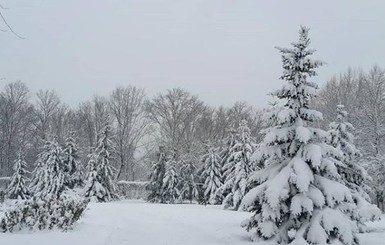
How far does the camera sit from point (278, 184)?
31.1ft

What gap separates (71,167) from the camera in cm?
3347

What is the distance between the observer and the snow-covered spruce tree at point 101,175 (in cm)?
3186

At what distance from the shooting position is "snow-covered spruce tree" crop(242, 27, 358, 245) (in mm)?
9250

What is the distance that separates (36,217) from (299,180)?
678 centimetres

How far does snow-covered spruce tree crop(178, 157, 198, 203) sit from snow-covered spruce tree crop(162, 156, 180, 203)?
0.62 metres

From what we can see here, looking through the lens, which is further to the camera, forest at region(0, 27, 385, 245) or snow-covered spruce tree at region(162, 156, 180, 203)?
snow-covered spruce tree at region(162, 156, 180, 203)

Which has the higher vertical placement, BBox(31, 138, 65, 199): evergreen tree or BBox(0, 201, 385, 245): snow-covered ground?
BBox(31, 138, 65, 199): evergreen tree

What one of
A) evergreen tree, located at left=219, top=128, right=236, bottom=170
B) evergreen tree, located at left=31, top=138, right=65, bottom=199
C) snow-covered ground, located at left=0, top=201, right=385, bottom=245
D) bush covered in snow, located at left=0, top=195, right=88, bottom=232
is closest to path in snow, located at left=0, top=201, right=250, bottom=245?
snow-covered ground, located at left=0, top=201, right=385, bottom=245

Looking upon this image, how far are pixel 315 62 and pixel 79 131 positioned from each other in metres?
50.9

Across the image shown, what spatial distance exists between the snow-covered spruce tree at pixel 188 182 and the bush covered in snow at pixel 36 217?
24990 millimetres

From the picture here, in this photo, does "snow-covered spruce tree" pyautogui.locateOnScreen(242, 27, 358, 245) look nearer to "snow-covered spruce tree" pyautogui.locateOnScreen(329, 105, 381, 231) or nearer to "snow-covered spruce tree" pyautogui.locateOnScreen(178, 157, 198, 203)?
"snow-covered spruce tree" pyautogui.locateOnScreen(329, 105, 381, 231)

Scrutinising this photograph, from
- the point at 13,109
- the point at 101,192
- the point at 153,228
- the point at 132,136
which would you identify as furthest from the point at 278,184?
the point at 13,109

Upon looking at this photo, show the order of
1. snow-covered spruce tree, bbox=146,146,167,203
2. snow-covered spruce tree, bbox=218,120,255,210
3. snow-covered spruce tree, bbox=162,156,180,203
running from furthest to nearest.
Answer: snow-covered spruce tree, bbox=146,146,167,203, snow-covered spruce tree, bbox=162,156,180,203, snow-covered spruce tree, bbox=218,120,255,210

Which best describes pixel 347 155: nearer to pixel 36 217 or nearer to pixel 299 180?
pixel 299 180
